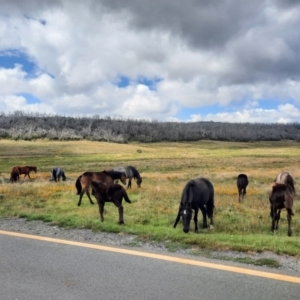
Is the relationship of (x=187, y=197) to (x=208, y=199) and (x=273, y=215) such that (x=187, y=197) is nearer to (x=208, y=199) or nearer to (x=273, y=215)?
(x=208, y=199)

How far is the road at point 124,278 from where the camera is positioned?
14.7 feet

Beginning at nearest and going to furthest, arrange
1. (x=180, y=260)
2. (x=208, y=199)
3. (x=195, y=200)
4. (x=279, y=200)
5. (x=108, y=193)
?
(x=180, y=260), (x=195, y=200), (x=279, y=200), (x=108, y=193), (x=208, y=199)

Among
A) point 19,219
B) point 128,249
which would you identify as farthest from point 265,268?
point 19,219

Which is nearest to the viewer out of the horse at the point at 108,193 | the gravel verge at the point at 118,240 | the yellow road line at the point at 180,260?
the yellow road line at the point at 180,260

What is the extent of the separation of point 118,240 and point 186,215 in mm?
2059

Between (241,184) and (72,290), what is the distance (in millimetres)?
13699

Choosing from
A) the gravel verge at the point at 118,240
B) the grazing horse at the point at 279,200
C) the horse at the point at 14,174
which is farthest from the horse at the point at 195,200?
the horse at the point at 14,174

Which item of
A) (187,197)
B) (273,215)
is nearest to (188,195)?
(187,197)

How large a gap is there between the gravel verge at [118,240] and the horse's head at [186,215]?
138 centimetres

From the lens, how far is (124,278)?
502cm

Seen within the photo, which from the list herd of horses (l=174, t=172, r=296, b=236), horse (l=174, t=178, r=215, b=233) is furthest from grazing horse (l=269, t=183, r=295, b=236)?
horse (l=174, t=178, r=215, b=233)

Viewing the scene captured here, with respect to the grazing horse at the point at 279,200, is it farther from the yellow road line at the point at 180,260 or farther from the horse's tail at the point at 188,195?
the yellow road line at the point at 180,260

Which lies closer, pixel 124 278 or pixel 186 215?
pixel 124 278

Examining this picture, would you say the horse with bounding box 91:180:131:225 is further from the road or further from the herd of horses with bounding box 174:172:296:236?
the road
